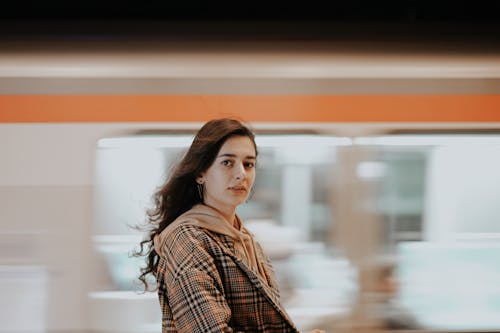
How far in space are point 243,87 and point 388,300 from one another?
1.43 meters

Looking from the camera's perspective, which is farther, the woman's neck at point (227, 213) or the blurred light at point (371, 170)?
the blurred light at point (371, 170)

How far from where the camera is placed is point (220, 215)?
5.55 ft

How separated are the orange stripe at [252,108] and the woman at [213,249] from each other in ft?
5.06

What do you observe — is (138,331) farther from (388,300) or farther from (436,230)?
(436,230)

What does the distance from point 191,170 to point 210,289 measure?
380mm

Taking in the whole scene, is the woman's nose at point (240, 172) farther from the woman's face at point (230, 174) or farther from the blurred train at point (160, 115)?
the blurred train at point (160, 115)

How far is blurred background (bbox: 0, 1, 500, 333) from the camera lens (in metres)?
3.23

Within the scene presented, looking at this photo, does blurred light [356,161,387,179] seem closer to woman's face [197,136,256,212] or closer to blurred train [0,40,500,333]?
blurred train [0,40,500,333]

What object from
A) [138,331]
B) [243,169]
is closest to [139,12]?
[138,331]

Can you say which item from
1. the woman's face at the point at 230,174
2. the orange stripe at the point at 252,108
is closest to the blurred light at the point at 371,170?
the orange stripe at the point at 252,108

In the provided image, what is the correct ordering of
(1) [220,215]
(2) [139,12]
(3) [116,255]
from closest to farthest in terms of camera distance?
Answer: (1) [220,215] < (3) [116,255] < (2) [139,12]

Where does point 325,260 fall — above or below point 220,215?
below

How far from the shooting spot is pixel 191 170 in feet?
5.67

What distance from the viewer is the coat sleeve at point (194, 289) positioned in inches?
58.3
